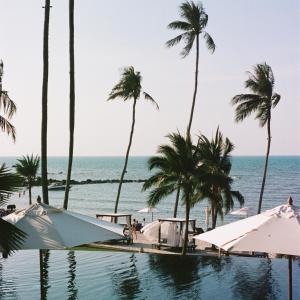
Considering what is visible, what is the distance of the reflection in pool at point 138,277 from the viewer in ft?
45.5

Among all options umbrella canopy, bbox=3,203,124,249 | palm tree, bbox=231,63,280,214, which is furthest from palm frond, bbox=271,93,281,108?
umbrella canopy, bbox=3,203,124,249

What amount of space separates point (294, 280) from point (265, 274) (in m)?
1.23

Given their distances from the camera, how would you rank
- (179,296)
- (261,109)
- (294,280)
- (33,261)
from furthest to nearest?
(261,109) < (33,261) < (294,280) < (179,296)

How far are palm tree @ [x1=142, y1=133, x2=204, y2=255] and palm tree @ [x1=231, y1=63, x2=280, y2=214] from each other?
48.4 feet

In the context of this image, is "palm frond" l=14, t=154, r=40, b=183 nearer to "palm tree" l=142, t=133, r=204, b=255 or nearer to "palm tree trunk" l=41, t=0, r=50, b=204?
"palm tree trunk" l=41, t=0, r=50, b=204

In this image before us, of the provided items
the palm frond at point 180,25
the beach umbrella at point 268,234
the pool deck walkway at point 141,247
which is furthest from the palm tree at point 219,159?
the beach umbrella at point 268,234

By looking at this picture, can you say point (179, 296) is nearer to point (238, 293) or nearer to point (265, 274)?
point (238, 293)

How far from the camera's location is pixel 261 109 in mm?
33719

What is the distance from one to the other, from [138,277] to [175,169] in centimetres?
494

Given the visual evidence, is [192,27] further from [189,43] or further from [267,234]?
[267,234]

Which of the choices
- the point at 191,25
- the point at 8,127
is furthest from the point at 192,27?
the point at 8,127

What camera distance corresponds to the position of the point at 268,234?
9.30m

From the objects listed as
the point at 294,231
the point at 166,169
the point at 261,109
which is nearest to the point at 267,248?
the point at 294,231

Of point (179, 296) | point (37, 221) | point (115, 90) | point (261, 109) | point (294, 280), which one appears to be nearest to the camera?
point (37, 221)
